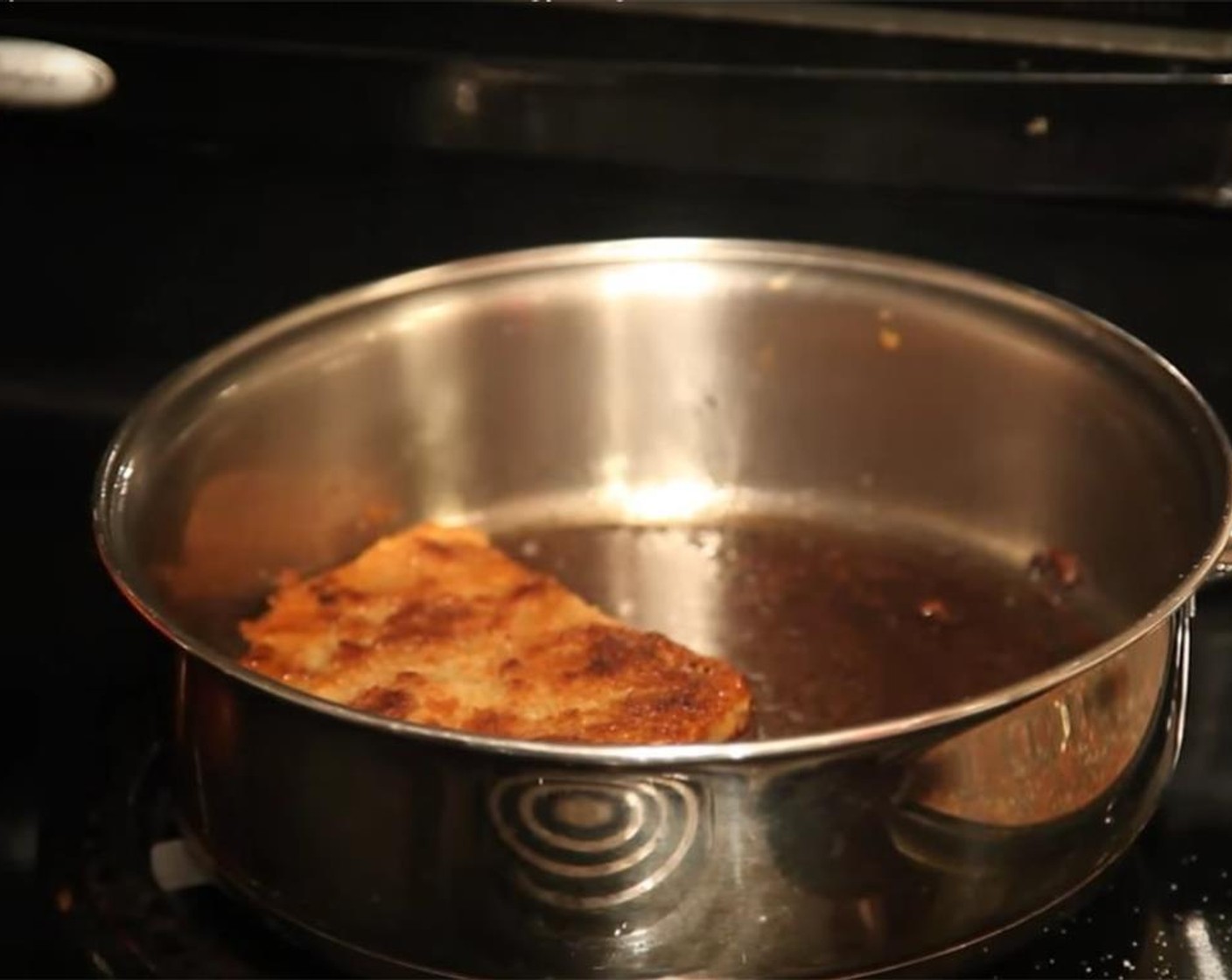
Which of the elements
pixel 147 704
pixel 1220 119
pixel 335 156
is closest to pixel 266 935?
pixel 147 704

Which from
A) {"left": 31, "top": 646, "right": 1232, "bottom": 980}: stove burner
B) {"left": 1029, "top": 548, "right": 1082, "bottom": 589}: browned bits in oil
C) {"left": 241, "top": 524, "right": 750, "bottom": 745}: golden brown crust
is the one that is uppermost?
{"left": 1029, "top": 548, "right": 1082, "bottom": 589}: browned bits in oil

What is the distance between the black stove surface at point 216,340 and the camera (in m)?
0.69

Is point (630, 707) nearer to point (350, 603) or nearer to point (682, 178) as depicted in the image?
point (350, 603)

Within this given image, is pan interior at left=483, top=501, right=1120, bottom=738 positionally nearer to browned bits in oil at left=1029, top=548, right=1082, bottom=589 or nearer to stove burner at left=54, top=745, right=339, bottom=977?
browned bits in oil at left=1029, top=548, right=1082, bottom=589

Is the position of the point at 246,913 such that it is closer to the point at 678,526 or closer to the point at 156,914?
the point at 156,914

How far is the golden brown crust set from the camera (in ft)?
2.38

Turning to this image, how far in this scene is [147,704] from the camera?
809 millimetres

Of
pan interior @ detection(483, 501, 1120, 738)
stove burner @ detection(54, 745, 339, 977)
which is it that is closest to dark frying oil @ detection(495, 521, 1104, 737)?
pan interior @ detection(483, 501, 1120, 738)

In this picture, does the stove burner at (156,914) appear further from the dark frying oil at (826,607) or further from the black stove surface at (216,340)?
the dark frying oil at (826,607)

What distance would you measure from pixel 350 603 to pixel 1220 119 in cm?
45

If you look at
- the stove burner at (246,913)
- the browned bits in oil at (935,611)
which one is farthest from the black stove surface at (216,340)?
the browned bits in oil at (935,611)

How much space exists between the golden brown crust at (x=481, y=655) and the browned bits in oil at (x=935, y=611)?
5.1 inches

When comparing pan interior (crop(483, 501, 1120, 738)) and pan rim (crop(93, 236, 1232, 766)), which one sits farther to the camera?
pan interior (crop(483, 501, 1120, 738))

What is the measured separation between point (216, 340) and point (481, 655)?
12.2 inches
